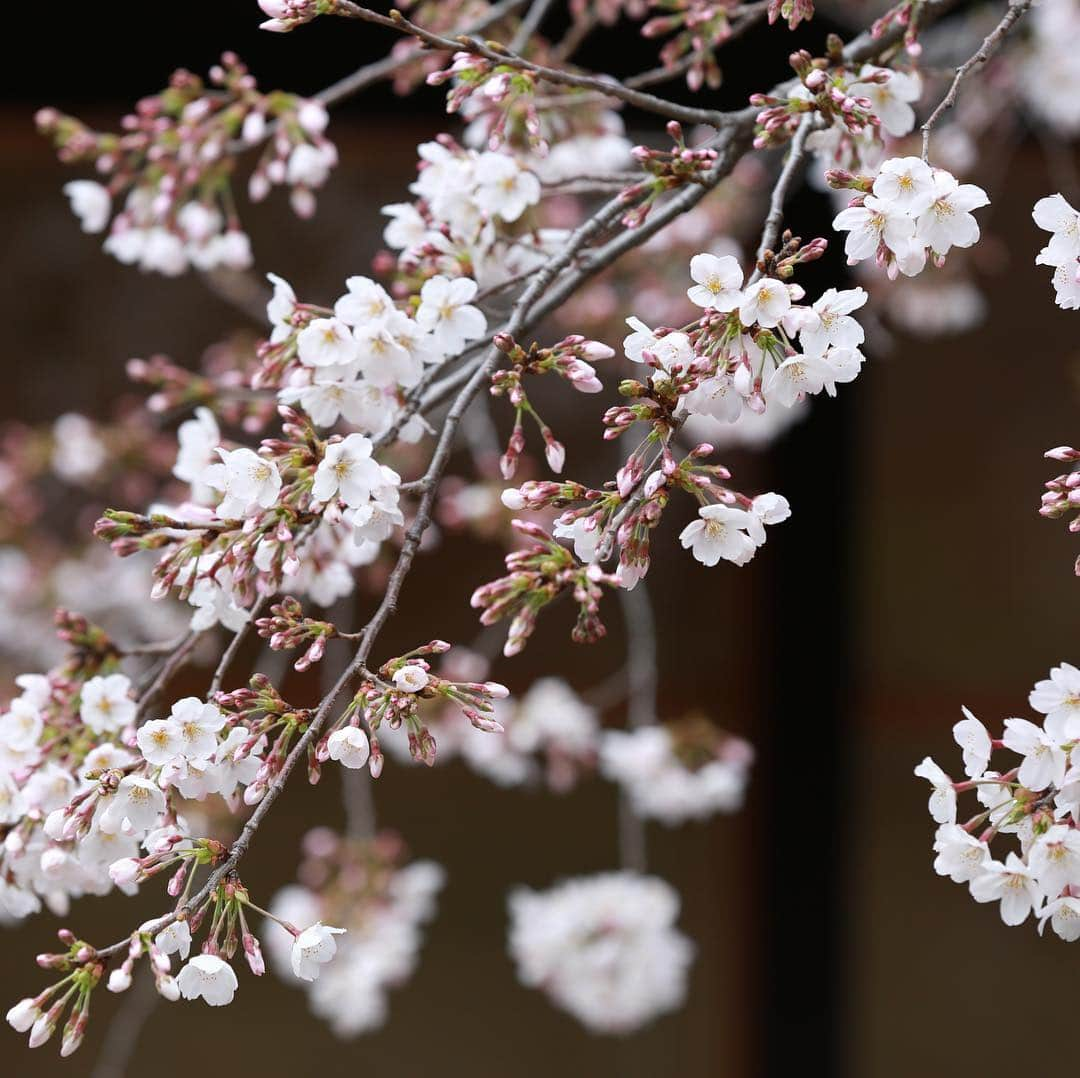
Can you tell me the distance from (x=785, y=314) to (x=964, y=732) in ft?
0.87

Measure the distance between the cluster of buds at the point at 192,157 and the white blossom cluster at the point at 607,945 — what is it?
0.99 meters

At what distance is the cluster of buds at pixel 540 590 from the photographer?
0.66 meters

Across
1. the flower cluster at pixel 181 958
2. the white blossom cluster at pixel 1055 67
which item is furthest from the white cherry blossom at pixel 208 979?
the white blossom cluster at pixel 1055 67

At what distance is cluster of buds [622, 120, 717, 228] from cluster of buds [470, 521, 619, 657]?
0.78ft

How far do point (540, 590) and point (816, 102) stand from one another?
0.34 metres

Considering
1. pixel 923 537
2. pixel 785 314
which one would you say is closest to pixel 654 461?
pixel 785 314

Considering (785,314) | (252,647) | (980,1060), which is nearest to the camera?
(785,314)

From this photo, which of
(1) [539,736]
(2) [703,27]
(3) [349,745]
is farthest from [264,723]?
(1) [539,736]

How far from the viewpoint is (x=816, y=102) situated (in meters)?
0.71

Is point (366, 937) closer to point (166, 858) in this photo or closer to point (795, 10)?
point (166, 858)

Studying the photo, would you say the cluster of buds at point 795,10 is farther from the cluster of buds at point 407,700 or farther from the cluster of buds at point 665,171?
the cluster of buds at point 407,700

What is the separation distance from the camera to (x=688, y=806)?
1.68 meters

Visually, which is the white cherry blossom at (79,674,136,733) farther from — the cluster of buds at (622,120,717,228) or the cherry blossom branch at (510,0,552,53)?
the cherry blossom branch at (510,0,552,53)

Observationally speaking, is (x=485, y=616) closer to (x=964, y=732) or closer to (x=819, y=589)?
(x=964, y=732)
